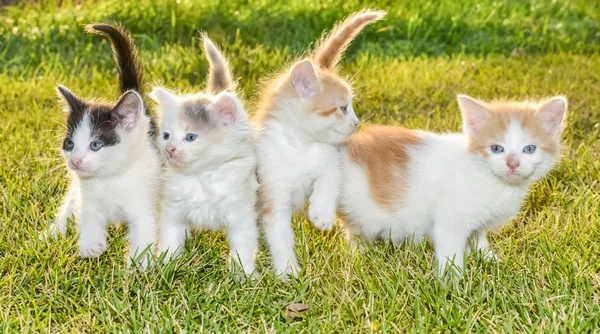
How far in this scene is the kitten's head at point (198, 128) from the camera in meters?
3.03

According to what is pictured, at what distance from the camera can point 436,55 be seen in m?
7.07

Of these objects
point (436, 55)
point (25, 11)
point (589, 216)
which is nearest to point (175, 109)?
point (589, 216)

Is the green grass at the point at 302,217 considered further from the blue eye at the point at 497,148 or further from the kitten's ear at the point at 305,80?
the kitten's ear at the point at 305,80

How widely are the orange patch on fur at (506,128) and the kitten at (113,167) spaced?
1332 mm

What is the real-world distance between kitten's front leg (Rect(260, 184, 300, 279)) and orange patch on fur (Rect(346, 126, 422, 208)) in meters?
0.43

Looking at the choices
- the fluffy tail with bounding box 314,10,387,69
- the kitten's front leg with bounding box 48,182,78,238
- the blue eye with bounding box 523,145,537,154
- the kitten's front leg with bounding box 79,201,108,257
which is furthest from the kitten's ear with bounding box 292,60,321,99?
the kitten's front leg with bounding box 48,182,78,238

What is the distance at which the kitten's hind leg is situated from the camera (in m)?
3.22

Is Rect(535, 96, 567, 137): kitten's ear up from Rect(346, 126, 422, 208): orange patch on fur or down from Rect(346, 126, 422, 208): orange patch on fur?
up

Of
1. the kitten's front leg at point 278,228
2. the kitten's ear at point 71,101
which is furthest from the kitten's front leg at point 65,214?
the kitten's front leg at point 278,228

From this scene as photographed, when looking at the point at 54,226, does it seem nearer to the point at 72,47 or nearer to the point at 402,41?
the point at 72,47

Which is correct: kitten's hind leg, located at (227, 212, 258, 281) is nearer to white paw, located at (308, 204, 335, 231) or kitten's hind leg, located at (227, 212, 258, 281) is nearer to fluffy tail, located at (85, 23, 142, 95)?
white paw, located at (308, 204, 335, 231)

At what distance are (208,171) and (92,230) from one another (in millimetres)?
556

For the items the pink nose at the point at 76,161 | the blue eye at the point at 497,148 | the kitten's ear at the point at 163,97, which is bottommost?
the pink nose at the point at 76,161

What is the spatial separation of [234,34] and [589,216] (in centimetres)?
398
